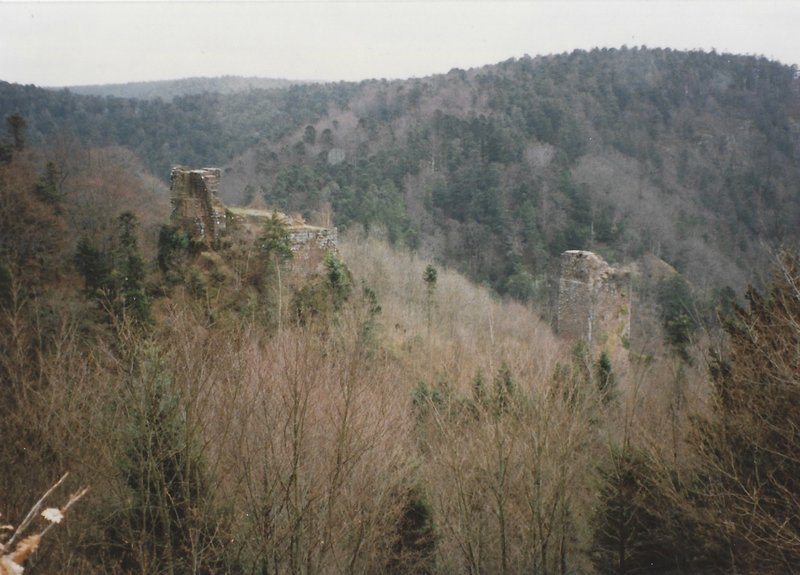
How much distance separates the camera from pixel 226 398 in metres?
8.28

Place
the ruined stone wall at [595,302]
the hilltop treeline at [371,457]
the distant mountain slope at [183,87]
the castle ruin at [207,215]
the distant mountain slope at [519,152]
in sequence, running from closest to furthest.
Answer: the hilltop treeline at [371,457]
the castle ruin at [207,215]
the ruined stone wall at [595,302]
the distant mountain slope at [519,152]
the distant mountain slope at [183,87]

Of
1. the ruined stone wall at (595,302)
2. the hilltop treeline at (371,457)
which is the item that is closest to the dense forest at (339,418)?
the hilltop treeline at (371,457)

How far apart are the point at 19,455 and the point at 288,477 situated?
485 centimetres

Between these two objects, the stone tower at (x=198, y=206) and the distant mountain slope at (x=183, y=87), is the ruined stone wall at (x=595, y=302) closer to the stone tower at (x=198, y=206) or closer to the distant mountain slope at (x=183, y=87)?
the stone tower at (x=198, y=206)

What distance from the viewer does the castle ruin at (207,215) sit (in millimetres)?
15297

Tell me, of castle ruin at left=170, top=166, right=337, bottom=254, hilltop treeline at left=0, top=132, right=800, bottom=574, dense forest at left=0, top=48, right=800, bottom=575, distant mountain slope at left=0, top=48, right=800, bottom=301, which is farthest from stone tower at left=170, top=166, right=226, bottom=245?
distant mountain slope at left=0, top=48, right=800, bottom=301

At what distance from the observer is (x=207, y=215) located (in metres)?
15.4

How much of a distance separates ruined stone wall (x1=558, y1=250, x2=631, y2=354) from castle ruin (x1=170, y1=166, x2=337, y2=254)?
853 cm

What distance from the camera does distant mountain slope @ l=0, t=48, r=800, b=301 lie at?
41406 mm

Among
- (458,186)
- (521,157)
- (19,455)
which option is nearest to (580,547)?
(19,455)

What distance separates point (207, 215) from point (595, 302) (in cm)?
1135

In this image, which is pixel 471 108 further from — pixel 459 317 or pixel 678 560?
pixel 678 560

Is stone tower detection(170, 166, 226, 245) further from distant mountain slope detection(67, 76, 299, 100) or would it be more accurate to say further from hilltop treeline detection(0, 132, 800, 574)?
distant mountain slope detection(67, 76, 299, 100)

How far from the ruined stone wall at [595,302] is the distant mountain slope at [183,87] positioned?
1642 inches
